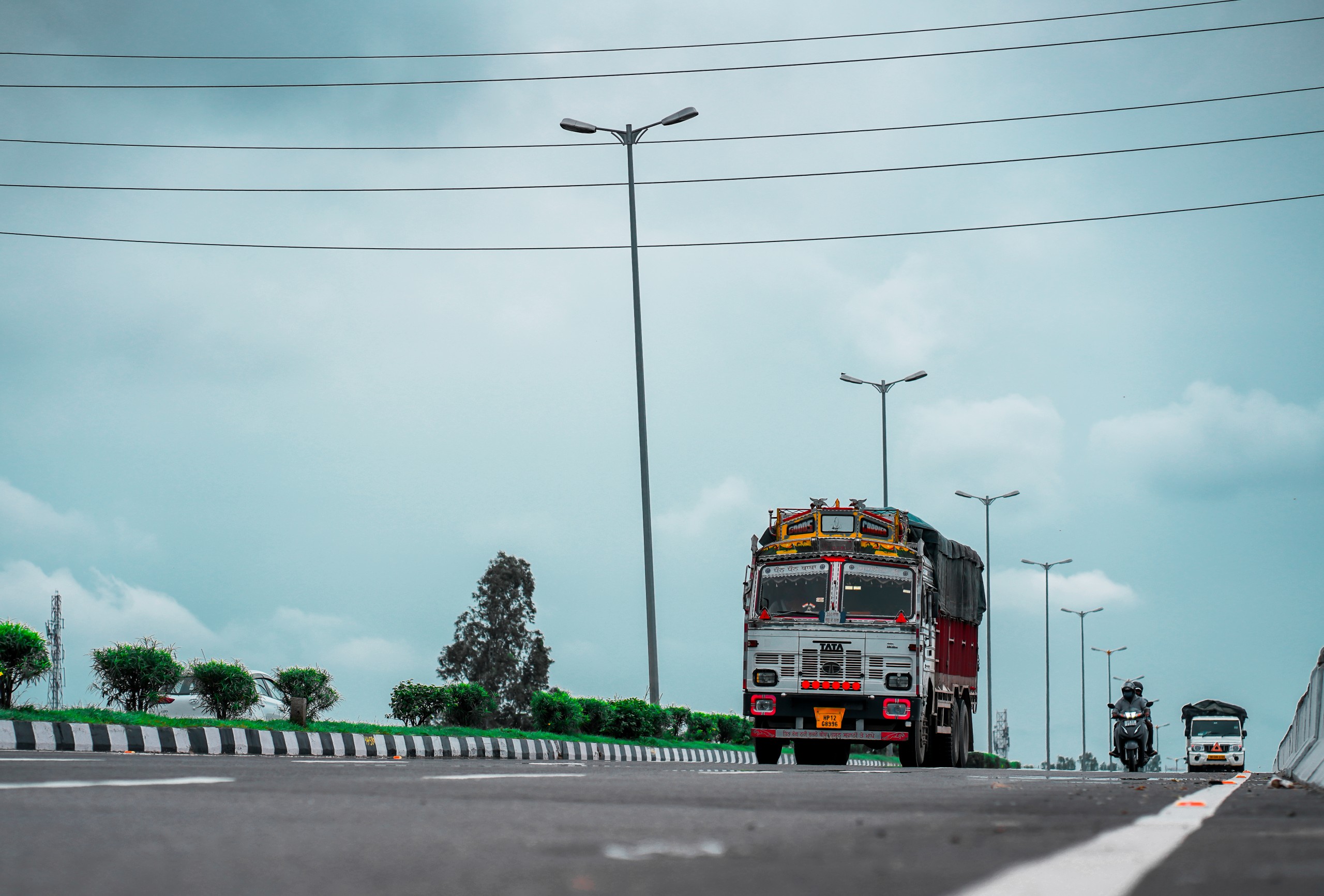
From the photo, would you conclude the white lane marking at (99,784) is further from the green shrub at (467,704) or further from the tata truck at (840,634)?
the green shrub at (467,704)

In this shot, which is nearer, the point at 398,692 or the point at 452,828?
the point at 452,828

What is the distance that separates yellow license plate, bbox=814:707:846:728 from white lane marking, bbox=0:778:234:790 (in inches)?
585

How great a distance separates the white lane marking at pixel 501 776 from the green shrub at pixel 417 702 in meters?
15.0

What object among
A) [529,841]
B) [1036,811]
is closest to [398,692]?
[1036,811]

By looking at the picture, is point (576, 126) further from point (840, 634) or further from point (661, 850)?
point (661, 850)

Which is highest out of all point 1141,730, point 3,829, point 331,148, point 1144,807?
point 331,148

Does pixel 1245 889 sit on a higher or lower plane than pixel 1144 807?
higher

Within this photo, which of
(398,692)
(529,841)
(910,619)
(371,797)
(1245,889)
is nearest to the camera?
(1245,889)

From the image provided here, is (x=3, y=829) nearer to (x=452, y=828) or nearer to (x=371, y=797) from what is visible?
(x=452, y=828)

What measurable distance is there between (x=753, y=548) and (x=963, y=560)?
5692 mm

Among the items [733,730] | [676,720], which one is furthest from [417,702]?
[733,730]

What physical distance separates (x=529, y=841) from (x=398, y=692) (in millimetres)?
21466

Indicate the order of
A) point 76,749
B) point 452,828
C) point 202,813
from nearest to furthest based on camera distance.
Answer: point 452,828 → point 202,813 → point 76,749

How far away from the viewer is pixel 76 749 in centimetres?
1570
